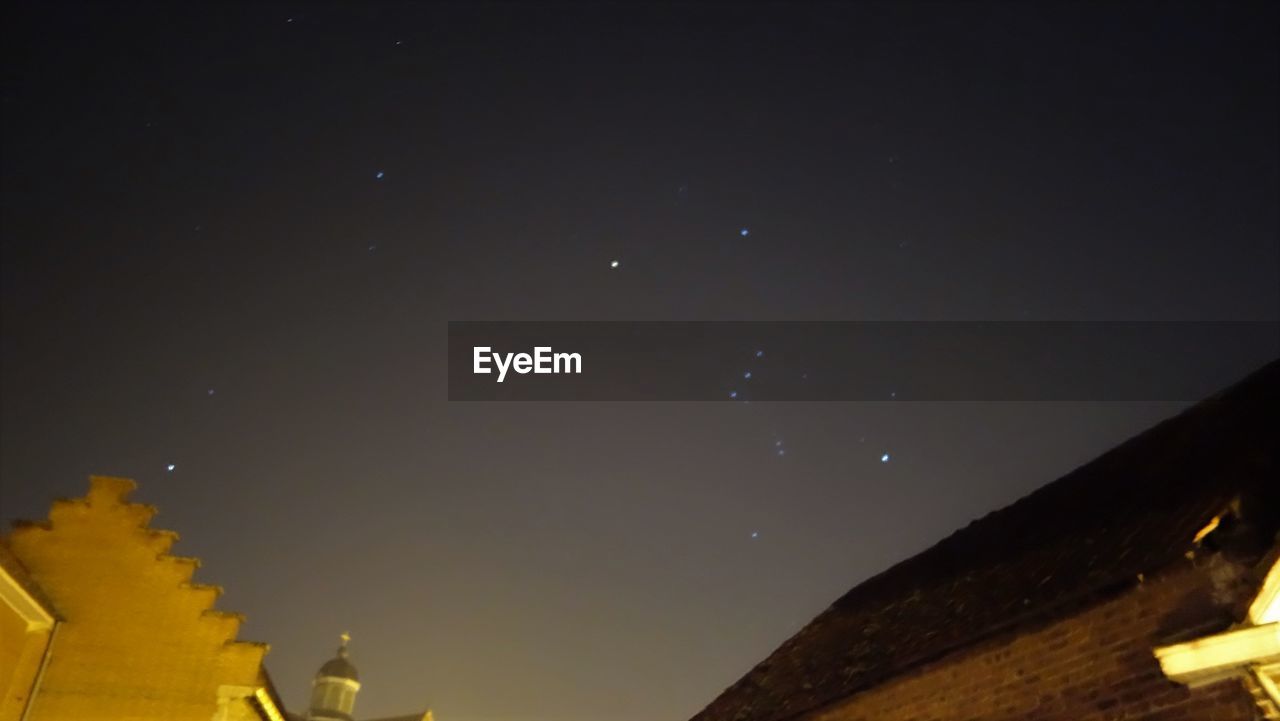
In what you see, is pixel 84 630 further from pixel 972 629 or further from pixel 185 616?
pixel 972 629

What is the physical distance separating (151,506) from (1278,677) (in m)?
19.4

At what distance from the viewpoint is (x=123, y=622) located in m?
17.9

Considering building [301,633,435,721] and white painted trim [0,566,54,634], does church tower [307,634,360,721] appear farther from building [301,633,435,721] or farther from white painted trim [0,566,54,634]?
white painted trim [0,566,54,634]

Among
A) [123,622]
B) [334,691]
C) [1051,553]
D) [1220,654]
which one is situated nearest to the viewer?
[1220,654]

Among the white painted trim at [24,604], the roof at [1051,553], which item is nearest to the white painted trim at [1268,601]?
the roof at [1051,553]

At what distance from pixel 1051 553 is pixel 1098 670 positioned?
2.31 m

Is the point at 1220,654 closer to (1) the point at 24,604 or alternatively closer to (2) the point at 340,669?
(1) the point at 24,604

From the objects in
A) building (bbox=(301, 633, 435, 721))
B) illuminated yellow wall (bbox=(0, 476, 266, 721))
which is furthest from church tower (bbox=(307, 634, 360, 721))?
illuminated yellow wall (bbox=(0, 476, 266, 721))

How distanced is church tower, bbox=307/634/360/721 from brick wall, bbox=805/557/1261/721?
188 ft

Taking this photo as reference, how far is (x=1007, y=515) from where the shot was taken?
1334 centimetres

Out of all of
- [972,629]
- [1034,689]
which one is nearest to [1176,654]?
[1034,689]

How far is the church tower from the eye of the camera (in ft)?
193

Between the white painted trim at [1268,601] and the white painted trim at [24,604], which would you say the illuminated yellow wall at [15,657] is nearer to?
the white painted trim at [24,604]

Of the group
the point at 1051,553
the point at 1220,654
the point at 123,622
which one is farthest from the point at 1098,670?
the point at 123,622
